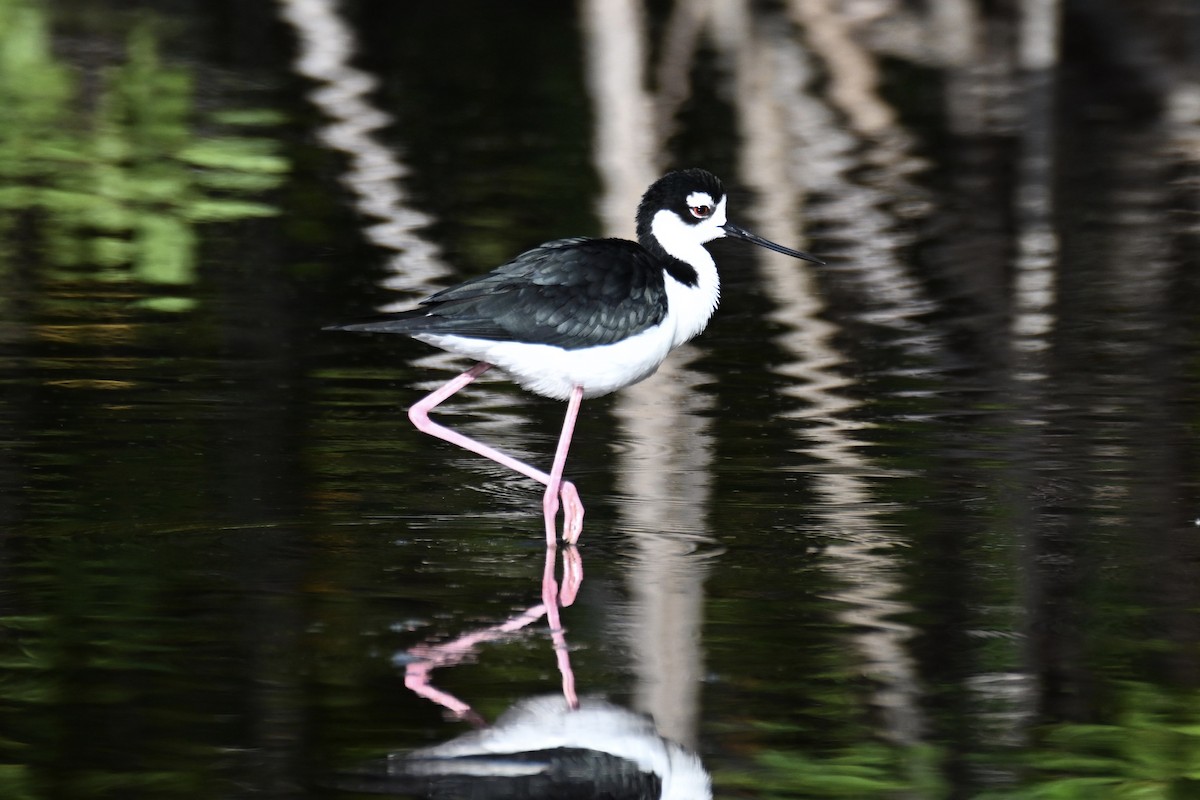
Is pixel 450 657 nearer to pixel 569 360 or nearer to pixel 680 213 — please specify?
pixel 569 360

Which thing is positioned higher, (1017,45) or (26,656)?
(26,656)

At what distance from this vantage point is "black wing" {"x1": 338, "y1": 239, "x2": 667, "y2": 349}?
7844 mm

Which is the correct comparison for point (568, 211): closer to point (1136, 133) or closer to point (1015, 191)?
point (1015, 191)

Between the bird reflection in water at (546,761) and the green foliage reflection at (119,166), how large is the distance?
6.04m

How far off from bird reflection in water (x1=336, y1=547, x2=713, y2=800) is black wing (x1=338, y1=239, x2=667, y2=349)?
6.73ft

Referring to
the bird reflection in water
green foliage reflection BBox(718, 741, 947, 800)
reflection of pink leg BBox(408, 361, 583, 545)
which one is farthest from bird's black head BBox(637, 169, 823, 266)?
green foliage reflection BBox(718, 741, 947, 800)

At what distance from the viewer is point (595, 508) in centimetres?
814

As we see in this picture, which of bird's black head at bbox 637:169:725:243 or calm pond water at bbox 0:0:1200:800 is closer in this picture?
calm pond water at bbox 0:0:1200:800

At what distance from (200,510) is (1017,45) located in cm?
1725

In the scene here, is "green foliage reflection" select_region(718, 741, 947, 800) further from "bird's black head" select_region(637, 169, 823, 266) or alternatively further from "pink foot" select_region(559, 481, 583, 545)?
"bird's black head" select_region(637, 169, 823, 266)

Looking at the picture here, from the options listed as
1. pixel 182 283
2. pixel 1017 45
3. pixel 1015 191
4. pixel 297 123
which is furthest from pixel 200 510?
pixel 1017 45

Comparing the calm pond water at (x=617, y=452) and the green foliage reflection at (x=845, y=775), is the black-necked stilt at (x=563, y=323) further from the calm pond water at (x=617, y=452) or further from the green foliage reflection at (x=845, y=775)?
the green foliage reflection at (x=845, y=775)

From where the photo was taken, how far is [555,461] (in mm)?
7809

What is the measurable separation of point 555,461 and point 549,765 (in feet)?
7.81
